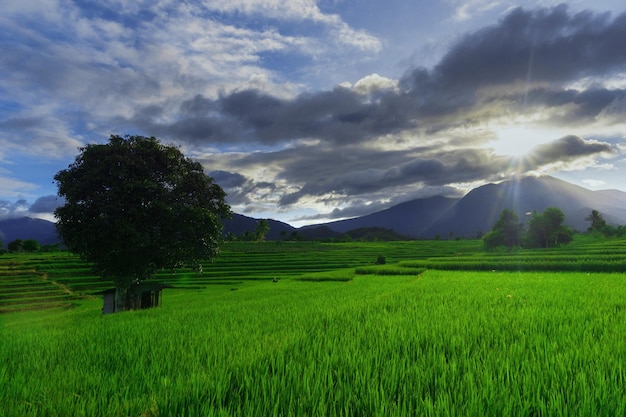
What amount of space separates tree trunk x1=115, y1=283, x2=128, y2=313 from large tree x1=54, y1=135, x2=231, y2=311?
24cm

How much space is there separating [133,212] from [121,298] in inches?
329

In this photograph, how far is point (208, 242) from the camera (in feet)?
80.5

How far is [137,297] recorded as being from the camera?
1081 inches

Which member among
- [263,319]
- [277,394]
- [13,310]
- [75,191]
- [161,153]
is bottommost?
[13,310]

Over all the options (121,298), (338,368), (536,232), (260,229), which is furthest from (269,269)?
(260,229)

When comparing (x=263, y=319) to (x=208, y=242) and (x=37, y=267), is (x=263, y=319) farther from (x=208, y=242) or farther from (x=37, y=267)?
(x=37, y=267)

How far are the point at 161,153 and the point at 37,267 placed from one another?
71583mm

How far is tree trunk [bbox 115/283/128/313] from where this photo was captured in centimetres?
2527

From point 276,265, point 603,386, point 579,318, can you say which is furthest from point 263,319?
point 276,265

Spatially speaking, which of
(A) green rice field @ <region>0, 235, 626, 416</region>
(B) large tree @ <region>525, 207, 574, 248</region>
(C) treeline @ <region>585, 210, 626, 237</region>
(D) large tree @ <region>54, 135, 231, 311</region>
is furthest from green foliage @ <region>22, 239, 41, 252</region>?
(C) treeline @ <region>585, 210, 626, 237</region>

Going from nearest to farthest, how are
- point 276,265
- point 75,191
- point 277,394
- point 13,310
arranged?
point 277,394, point 75,191, point 13,310, point 276,265

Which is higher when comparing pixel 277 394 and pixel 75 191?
pixel 75 191

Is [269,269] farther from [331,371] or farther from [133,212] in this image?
[331,371]

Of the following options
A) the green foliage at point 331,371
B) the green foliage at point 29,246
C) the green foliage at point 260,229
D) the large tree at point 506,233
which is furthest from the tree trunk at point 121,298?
the green foliage at point 29,246
